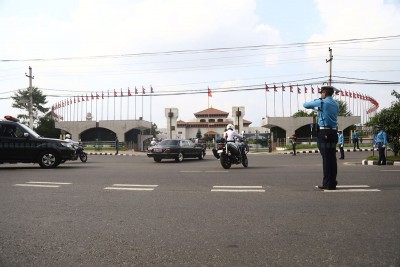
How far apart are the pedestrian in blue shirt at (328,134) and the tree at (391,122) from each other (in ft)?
34.9

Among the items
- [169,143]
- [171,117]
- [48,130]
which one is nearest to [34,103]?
[48,130]

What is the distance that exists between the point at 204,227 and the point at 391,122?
14.5 meters

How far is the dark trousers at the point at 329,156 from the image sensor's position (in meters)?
6.58

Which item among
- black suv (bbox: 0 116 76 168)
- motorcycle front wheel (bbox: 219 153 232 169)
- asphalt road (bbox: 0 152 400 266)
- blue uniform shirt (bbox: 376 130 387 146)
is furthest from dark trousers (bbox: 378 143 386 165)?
black suv (bbox: 0 116 76 168)

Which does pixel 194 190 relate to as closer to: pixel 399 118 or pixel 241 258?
pixel 241 258

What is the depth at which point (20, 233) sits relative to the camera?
392cm

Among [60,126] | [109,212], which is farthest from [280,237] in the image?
[60,126]

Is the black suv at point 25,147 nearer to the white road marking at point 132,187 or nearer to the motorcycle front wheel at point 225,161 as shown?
the motorcycle front wheel at point 225,161

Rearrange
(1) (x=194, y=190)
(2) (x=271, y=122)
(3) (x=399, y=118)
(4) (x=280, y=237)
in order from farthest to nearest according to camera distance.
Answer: (2) (x=271, y=122), (3) (x=399, y=118), (1) (x=194, y=190), (4) (x=280, y=237)

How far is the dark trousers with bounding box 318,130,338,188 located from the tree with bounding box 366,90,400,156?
1070 centimetres

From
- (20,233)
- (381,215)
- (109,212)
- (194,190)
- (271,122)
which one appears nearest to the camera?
(20,233)

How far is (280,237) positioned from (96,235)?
196cm

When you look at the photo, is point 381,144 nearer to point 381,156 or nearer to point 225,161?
point 381,156

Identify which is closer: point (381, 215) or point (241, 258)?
point (241, 258)
